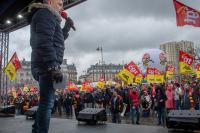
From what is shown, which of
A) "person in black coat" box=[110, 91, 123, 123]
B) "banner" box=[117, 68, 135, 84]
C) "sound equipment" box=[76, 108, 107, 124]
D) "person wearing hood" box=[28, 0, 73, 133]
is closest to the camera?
"person wearing hood" box=[28, 0, 73, 133]

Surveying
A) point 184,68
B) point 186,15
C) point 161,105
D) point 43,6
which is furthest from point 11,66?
point 43,6

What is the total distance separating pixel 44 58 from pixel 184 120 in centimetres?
297

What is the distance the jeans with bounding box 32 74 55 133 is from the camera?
8.87 feet

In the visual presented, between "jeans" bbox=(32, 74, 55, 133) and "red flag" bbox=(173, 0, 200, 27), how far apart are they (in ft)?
23.4

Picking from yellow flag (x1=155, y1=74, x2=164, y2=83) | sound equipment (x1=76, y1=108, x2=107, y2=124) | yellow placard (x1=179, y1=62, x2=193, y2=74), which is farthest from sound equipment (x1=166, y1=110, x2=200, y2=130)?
yellow flag (x1=155, y1=74, x2=164, y2=83)

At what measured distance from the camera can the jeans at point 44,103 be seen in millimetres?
2705

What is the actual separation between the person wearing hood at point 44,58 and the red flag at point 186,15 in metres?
6.99

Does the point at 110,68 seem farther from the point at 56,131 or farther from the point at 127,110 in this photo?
the point at 56,131

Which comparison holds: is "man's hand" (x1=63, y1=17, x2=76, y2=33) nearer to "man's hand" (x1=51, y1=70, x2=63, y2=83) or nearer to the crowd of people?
"man's hand" (x1=51, y1=70, x2=63, y2=83)

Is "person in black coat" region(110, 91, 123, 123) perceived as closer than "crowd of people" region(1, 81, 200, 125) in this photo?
No

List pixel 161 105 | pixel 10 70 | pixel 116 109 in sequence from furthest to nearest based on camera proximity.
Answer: pixel 10 70 < pixel 116 109 < pixel 161 105

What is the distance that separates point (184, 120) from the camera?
478 cm

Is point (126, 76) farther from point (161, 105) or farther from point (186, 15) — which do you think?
point (186, 15)

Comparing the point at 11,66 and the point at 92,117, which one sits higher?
the point at 11,66
